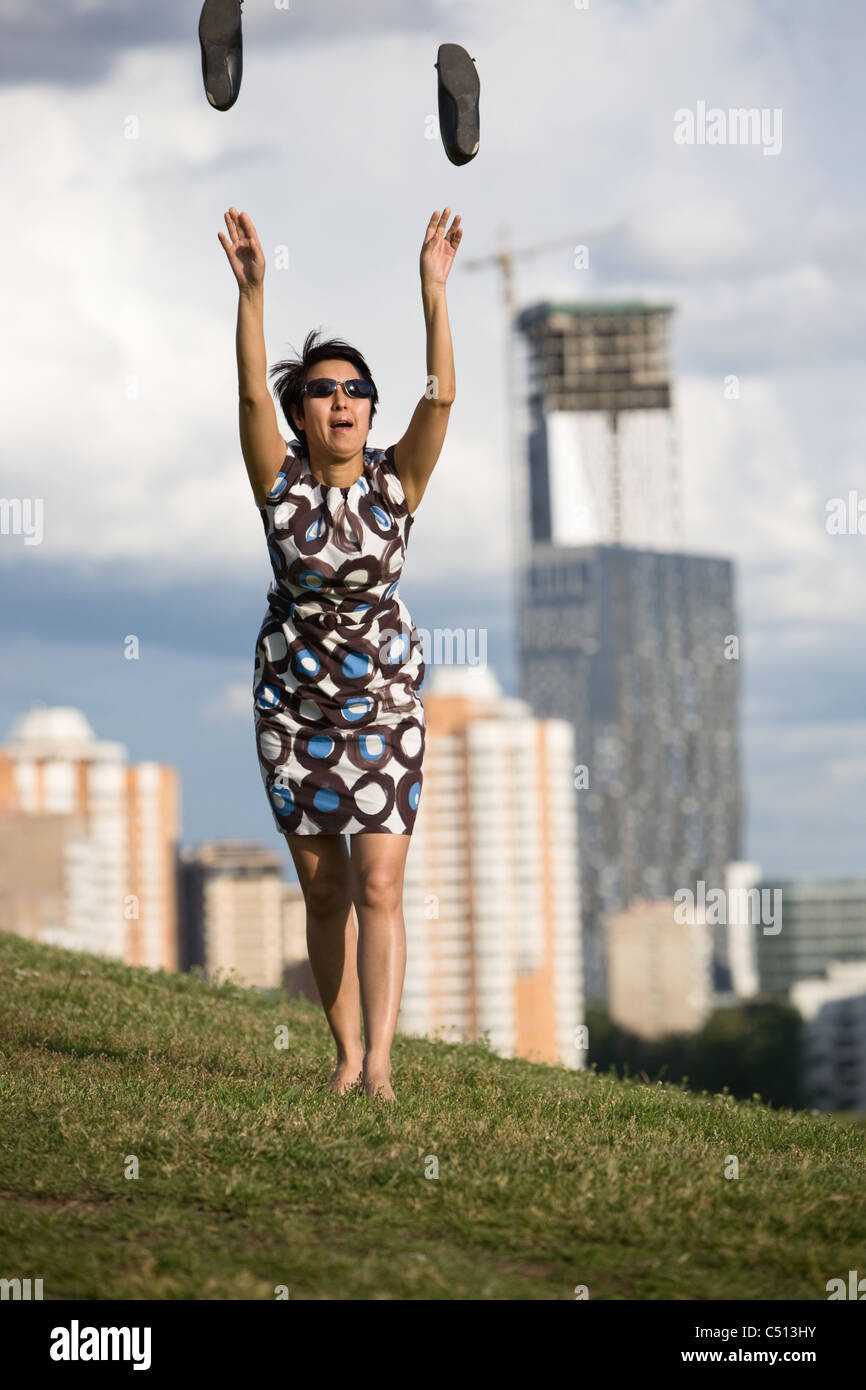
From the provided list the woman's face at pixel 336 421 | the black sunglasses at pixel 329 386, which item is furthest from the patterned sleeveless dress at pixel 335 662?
the black sunglasses at pixel 329 386

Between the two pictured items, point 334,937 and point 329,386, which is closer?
point 329,386

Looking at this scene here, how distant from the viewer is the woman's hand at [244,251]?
23.4 feet

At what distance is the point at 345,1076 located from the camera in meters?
7.36

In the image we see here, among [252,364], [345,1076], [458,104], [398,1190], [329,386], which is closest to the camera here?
[398,1190]

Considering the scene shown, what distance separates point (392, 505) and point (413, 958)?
119437 mm

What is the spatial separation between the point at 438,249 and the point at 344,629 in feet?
4.79

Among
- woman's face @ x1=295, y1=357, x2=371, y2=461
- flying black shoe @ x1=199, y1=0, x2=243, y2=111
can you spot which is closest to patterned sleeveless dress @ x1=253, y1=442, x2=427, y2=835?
woman's face @ x1=295, y1=357, x2=371, y2=461

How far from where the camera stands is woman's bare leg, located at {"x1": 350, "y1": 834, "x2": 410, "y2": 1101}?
7102 millimetres

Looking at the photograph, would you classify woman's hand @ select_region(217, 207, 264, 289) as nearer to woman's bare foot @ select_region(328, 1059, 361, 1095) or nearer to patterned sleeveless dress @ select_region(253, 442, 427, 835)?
patterned sleeveless dress @ select_region(253, 442, 427, 835)

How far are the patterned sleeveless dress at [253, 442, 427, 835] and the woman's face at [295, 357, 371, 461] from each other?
0.13 metres

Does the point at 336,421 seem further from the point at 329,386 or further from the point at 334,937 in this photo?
the point at 334,937

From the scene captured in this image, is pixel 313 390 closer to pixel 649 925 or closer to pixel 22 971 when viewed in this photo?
pixel 22 971

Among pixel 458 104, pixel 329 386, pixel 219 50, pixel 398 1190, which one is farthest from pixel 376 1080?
pixel 219 50

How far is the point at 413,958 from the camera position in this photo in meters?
125
